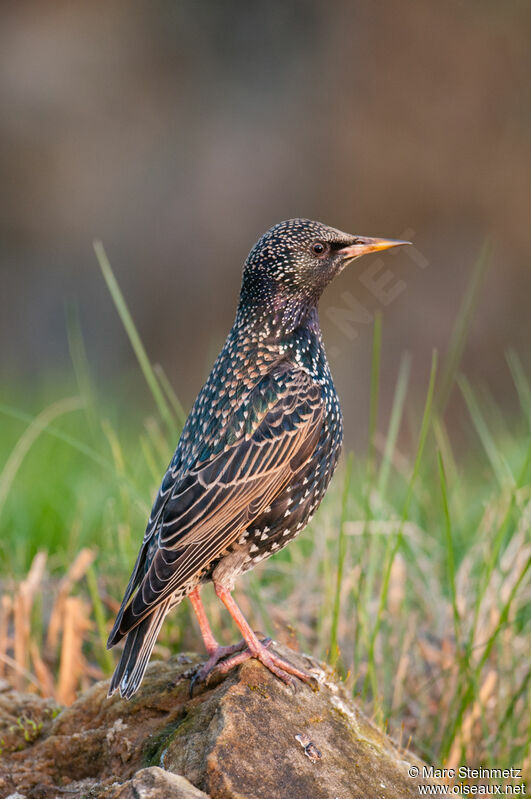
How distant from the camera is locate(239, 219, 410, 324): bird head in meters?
3.26

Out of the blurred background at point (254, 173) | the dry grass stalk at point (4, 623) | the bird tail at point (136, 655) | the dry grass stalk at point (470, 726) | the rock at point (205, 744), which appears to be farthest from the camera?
the blurred background at point (254, 173)

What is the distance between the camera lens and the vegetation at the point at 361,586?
129 inches

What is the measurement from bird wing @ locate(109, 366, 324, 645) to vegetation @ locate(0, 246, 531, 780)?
245mm

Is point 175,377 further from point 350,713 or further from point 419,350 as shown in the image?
point 350,713

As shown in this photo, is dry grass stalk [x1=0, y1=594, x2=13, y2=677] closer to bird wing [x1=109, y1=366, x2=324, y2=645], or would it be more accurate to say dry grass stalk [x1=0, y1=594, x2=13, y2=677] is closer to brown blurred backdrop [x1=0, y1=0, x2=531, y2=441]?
bird wing [x1=109, y1=366, x2=324, y2=645]

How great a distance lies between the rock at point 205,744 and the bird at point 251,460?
131mm

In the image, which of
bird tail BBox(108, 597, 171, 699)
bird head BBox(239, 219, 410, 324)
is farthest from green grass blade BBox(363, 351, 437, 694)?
bird tail BBox(108, 597, 171, 699)

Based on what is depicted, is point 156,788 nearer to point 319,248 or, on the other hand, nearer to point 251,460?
point 251,460

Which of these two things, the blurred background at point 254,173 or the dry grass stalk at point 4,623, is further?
the blurred background at point 254,173

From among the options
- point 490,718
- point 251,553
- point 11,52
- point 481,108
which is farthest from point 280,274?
point 11,52

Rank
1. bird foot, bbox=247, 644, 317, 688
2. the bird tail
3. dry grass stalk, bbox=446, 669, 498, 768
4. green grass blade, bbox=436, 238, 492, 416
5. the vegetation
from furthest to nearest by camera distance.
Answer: green grass blade, bbox=436, 238, 492, 416, the vegetation, dry grass stalk, bbox=446, 669, 498, 768, bird foot, bbox=247, 644, 317, 688, the bird tail

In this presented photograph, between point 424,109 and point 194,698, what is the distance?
7291mm

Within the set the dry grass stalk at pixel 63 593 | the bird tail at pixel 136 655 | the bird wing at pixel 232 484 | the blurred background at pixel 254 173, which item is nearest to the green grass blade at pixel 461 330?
the bird wing at pixel 232 484

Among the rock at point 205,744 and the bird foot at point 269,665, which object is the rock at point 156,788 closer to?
the rock at point 205,744
